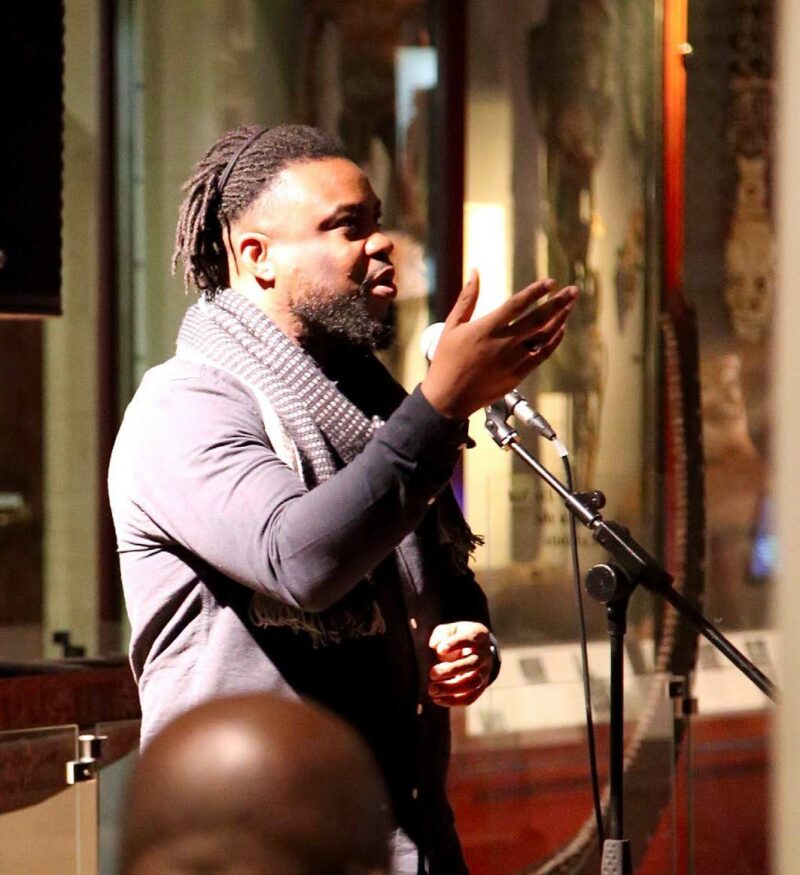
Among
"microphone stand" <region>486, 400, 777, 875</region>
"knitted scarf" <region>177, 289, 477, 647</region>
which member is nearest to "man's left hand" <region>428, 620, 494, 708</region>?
"knitted scarf" <region>177, 289, 477, 647</region>

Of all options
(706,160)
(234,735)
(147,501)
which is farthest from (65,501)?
(234,735)

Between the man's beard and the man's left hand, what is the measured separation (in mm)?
400

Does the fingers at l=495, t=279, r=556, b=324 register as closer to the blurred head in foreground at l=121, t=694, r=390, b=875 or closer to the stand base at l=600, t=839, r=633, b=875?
the blurred head in foreground at l=121, t=694, r=390, b=875

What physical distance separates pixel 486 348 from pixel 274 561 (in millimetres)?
333

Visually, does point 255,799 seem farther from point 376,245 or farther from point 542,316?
point 376,245

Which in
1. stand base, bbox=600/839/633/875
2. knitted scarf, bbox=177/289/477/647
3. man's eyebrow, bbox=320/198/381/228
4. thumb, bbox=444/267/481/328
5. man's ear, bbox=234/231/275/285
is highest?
man's eyebrow, bbox=320/198/381/228

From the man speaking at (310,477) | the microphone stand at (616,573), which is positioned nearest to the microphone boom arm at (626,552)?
the microphone stand at (616,573)

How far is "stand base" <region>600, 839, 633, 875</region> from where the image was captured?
9.12ft

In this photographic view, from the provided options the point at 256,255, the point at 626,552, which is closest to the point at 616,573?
the point at 626,552

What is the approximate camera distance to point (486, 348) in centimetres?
177

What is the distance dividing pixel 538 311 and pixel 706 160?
4668 millimetres

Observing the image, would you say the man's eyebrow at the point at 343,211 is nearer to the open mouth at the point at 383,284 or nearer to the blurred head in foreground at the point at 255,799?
the open mouth at the point at 383,284

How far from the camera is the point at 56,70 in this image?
3.04 m

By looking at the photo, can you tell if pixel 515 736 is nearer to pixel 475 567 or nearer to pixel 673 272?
pixel 475 567
